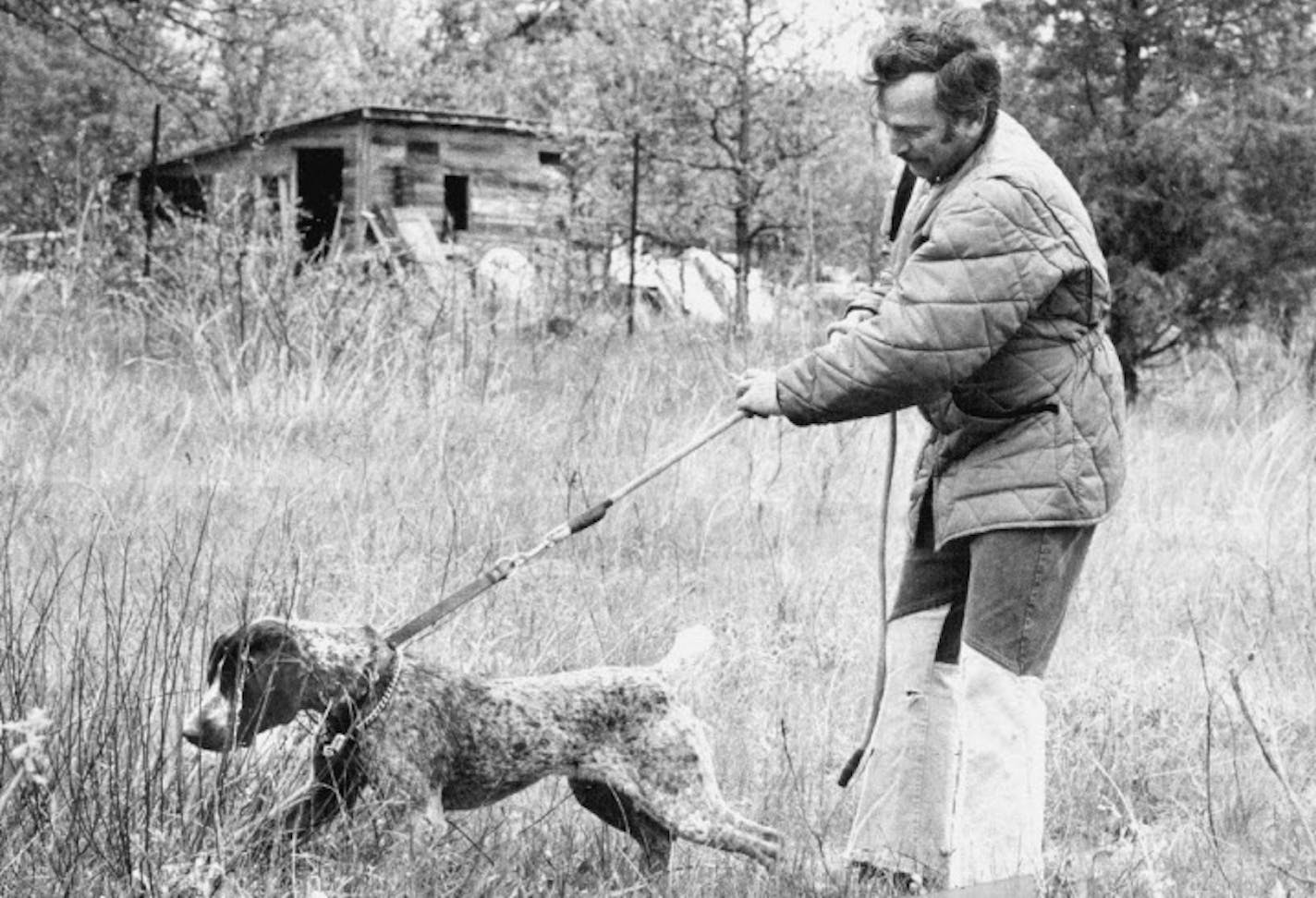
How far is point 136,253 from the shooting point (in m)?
11.2

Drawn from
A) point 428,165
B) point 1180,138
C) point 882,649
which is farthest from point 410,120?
point 882,649

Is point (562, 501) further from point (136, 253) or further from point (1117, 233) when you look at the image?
point (1117, 233)

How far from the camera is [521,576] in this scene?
645 cm

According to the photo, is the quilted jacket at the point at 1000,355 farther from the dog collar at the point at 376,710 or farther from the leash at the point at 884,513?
the dog collar at the point at 376,710

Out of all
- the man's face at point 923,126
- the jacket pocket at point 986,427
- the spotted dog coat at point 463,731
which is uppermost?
the man's face at point 923,126

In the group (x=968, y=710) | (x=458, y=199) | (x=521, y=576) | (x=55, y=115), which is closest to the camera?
(x=968, y=710)

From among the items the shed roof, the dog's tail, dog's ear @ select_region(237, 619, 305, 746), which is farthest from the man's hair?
the shed roof

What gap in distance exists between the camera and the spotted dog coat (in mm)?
3371

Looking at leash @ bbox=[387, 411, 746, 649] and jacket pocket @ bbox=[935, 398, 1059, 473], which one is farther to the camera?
jacket pocket @ bbox=[935, 398, 1059, 473]

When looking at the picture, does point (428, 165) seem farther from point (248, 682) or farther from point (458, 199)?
point (248, 682)

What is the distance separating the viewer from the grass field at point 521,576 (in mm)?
3479

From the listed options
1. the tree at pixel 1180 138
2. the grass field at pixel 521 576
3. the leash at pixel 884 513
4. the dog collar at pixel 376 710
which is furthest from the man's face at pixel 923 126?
the tree at pixel 1180 138

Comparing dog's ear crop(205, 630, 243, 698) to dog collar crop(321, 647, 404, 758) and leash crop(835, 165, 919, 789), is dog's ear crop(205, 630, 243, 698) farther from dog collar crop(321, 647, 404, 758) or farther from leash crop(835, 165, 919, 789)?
leash crop(835, 165, 919, 789)

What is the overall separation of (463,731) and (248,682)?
0.47 metres
